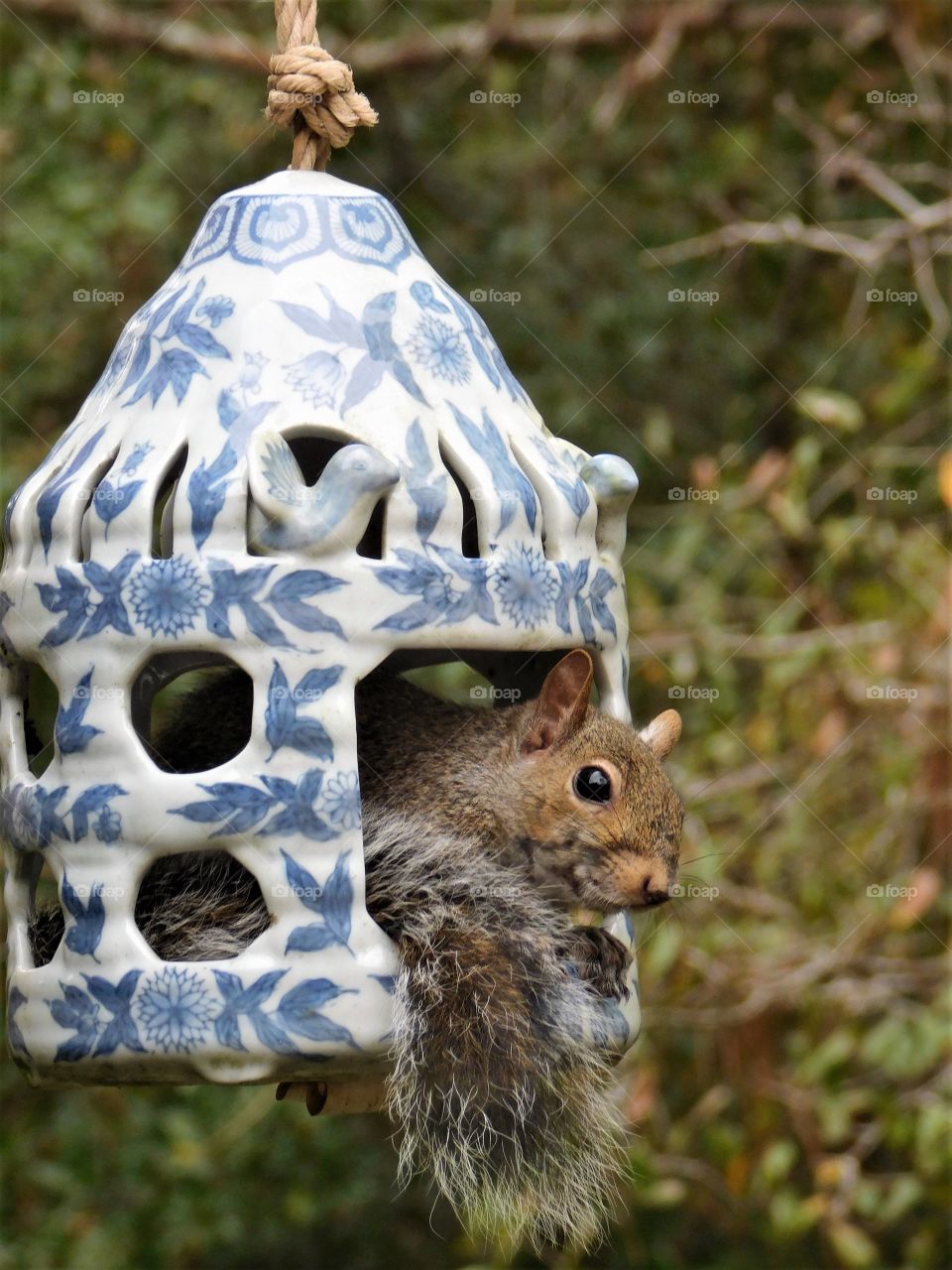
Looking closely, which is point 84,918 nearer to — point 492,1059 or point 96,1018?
point 96,1018

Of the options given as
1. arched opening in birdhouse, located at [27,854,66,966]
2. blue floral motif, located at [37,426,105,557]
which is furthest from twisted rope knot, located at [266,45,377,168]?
arched opening in birdhouse, located at [27,854,66,966]

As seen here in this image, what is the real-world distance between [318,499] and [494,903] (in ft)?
1.69

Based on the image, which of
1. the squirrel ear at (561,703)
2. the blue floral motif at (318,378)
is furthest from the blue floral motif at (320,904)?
the blue floral motif at (318,378)

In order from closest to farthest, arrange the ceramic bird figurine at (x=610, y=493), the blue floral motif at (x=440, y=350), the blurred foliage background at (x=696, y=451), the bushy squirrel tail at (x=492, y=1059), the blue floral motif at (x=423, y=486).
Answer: the bushy squirrel tail at (x=492, y=1059) → the blue floral motif at (x=423, y=486) → the blue floral motif at (x=440, y=350) → the ceramic bird figurine at (x=610, y=493) → the blurred foliage background at (x=696, y=451)

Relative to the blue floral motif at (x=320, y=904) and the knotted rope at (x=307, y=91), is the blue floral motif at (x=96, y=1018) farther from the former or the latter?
the knotted rope at (x=307, y=91)

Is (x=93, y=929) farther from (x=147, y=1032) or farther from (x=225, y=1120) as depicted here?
(x=225, y=1120)

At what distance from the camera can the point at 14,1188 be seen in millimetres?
4668

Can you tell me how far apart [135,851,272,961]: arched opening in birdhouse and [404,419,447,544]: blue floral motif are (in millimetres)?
453

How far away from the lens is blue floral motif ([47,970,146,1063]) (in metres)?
2.10

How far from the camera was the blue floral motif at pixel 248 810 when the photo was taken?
208 centimetres

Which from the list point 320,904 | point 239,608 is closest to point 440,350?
point 239,608

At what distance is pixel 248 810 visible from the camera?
2080 millimetres

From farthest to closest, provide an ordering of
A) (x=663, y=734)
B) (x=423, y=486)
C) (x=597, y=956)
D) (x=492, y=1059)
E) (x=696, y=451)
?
(x=696, y=451) < (x=663, y=734) < (x=597, y=956) < (x=423, y=486) < (x=492, y=1059)

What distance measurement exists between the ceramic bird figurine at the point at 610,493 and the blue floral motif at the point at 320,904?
24.1 inches
